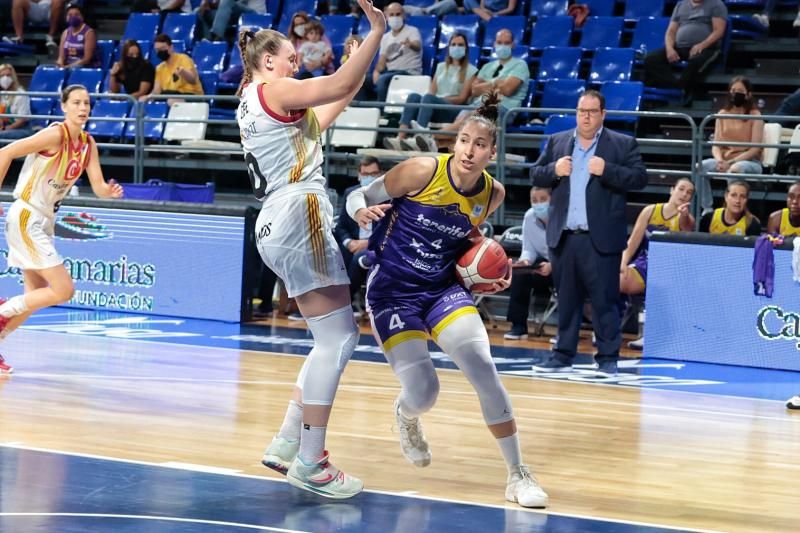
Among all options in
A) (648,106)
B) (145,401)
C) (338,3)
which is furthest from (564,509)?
(338,3)

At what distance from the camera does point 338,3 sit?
16.1 meters

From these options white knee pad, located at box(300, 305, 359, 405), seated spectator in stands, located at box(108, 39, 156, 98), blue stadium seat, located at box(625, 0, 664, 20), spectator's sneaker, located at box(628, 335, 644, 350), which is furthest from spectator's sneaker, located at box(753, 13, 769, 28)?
white knee pad, located at box(300, 305, 359, 405)

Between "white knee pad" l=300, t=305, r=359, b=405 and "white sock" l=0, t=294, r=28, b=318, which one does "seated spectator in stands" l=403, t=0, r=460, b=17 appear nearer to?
"white sock" l=0, t=294, r=28, b=318

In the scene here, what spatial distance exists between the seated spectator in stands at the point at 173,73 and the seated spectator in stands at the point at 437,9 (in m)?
2.61

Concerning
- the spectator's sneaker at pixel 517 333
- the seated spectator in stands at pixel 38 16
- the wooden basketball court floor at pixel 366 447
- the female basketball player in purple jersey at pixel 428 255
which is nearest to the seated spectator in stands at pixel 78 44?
the seated spectator in stands at pixel 38 16

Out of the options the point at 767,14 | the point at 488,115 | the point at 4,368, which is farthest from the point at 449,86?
the point at 488,115

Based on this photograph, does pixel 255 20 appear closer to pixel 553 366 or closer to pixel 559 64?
pixel 559 64

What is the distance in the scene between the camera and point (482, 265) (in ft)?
18.0

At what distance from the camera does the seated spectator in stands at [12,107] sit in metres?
15.1

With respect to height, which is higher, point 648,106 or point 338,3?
point 338,3

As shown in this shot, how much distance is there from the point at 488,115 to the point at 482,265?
2.12ft

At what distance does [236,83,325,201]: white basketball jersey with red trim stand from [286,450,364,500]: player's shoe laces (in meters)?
1.13

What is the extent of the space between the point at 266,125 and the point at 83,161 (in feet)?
13.0

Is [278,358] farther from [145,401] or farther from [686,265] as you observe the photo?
[686,265]
